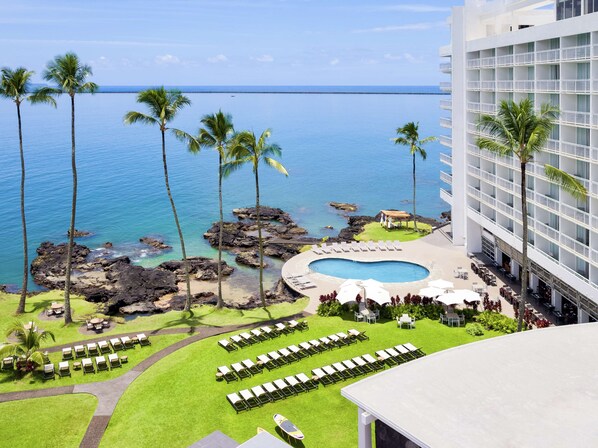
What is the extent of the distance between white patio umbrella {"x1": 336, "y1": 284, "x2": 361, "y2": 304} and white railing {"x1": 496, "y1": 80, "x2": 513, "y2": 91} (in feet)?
59.2

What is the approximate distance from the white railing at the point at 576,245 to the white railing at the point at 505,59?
13.4 m

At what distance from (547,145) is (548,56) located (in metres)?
5.42

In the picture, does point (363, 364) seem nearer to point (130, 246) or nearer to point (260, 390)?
point (260, 390)

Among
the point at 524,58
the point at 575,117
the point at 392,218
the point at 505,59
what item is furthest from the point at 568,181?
the point at 392,218

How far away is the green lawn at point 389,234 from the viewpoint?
65875mm

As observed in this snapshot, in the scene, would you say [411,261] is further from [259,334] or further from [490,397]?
[490,397]

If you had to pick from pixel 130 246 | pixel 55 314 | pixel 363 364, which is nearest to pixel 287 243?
pixel 130 246

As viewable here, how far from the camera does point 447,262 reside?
5319 cm

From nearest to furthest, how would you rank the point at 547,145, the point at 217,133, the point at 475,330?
the point at 475,330, the point at 547,145, the point at 217,133

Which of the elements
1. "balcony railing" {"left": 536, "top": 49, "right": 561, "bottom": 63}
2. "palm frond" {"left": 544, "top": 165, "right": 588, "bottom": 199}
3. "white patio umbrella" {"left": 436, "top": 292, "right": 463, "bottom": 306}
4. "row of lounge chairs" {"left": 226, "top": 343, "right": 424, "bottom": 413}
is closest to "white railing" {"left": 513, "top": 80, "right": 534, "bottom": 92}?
"balcony railing" {"left": 536, "top": 49, "right": 561, "bottom": 63}

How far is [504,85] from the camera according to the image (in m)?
45.3

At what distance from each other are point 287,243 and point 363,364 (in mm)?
38624

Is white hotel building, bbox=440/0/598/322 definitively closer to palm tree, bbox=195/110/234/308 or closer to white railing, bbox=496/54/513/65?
white railing, bbox=496/54/513/65

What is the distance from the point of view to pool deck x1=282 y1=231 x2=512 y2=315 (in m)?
46.2
